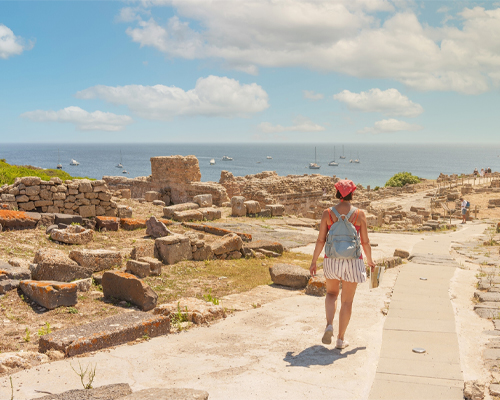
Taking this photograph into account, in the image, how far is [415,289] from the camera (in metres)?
7.31

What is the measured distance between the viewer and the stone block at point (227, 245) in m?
10.2

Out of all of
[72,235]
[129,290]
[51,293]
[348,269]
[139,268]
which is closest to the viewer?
[348,269]

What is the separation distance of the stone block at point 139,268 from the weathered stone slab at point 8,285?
1990 mm

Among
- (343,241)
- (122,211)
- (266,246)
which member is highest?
(343,241)

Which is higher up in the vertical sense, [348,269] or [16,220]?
[348,269]

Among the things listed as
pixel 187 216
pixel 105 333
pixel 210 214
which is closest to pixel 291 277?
pixel 105 333

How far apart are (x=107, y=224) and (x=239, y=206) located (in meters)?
7.65

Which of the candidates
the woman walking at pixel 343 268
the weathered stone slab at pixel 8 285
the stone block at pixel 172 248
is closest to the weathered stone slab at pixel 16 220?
the stone block at pixel 172 248

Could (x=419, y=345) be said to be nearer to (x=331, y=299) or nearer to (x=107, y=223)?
(x=331, y=299)

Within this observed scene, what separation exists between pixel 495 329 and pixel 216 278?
4.74 m

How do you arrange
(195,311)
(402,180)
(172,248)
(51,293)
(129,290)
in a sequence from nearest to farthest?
(195,311) → (51,293) → (129,290) → (172,248) → (402,180)

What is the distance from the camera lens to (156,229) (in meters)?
11.3

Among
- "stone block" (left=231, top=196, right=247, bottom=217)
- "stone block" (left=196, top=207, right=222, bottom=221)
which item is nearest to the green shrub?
"stone block" (left=231, top=196, right=247, bottom=217)

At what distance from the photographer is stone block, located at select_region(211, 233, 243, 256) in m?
10.2
